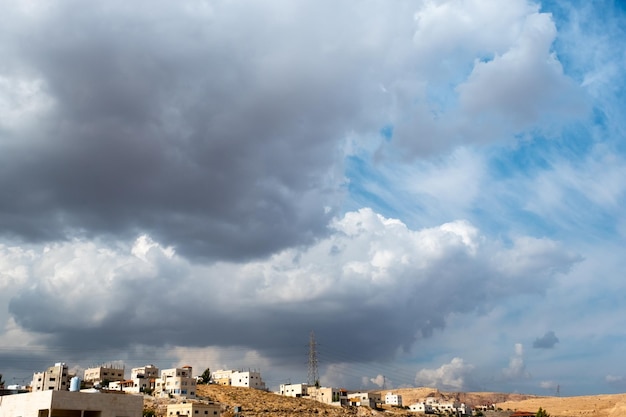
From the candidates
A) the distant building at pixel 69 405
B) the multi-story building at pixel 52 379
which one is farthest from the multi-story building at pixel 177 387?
the distant building at pixel 69 405

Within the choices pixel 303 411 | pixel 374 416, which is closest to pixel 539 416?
pixel 374 416

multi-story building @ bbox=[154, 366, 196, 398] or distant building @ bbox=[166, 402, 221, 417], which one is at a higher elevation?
multi-story building @ bbox=[154, 366, 196, 398]

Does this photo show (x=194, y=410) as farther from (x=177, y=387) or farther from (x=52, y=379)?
(x=52, y=379)

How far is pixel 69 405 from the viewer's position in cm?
6456

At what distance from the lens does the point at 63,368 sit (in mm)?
192000

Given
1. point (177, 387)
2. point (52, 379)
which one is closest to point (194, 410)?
point (177, 387)

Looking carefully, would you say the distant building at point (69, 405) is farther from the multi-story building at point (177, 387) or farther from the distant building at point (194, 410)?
the multi-story building at point (177, 387)

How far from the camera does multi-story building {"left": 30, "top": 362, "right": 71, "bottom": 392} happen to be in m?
184

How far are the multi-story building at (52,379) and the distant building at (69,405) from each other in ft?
404

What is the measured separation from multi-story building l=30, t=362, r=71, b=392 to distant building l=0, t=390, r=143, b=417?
123249 millimetres

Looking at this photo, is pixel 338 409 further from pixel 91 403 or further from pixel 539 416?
pixel 91 403

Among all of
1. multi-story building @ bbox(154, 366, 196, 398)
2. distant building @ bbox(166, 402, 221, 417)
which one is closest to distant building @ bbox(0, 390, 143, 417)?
distant building @ bbox(166, 402, 221, 417)

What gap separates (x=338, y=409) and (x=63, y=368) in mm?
88389

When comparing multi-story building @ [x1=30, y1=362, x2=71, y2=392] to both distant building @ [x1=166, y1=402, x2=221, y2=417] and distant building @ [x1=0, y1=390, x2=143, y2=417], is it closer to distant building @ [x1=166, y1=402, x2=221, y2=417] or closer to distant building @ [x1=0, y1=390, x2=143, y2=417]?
distant building @ [x1=166, y1=402, x2=221, y2=417]
